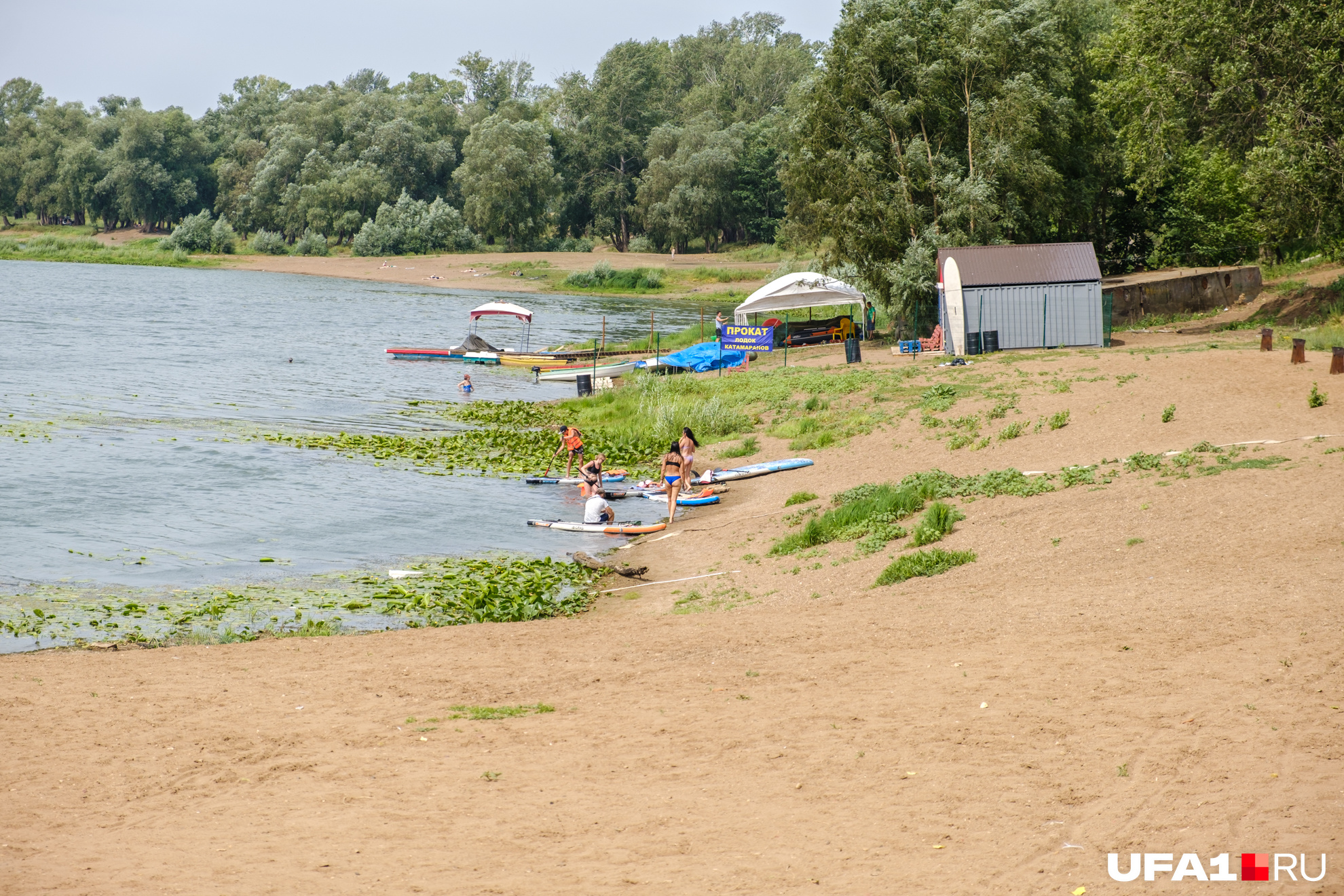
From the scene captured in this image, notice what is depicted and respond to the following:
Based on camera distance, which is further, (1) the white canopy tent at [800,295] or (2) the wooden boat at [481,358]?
(2) the wooden boat at [481,358]

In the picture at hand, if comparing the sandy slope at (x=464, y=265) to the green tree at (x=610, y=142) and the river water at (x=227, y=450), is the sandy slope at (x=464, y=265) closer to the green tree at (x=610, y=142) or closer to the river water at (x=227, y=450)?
the green tree at (x=610, y=142)

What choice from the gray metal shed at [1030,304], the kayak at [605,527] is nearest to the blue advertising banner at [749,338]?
the gray metal shed at [1030,304]

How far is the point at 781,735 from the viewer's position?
9703 mm

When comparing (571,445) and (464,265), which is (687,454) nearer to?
(571,445)

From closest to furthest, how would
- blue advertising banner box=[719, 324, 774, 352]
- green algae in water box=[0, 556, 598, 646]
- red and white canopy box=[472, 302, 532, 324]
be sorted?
green algae in water box=[0, 556, 598, 646] → blue advertising banner box=[719, 324, 774, 352] → red and white canopy box=[472, 302, 532, 324]

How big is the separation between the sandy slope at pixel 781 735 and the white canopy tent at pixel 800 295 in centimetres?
2548

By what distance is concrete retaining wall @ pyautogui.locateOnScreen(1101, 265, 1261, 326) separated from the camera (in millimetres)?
41241

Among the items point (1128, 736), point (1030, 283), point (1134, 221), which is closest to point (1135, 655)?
point (1128, 736)

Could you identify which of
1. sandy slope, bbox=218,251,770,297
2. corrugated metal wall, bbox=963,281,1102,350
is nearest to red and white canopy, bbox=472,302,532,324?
corrugated metal wall, bbox=963,281,1102,350

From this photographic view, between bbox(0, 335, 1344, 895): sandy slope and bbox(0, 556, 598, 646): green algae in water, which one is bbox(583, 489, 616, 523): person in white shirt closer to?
bbox(0, 556, 598, 646): green algae in water

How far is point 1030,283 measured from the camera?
1336 inches

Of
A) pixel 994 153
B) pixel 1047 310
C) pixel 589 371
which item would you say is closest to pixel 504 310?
pixel 589 371

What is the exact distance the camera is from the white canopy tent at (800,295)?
133 ft

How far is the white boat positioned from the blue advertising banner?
3516 millimetres
